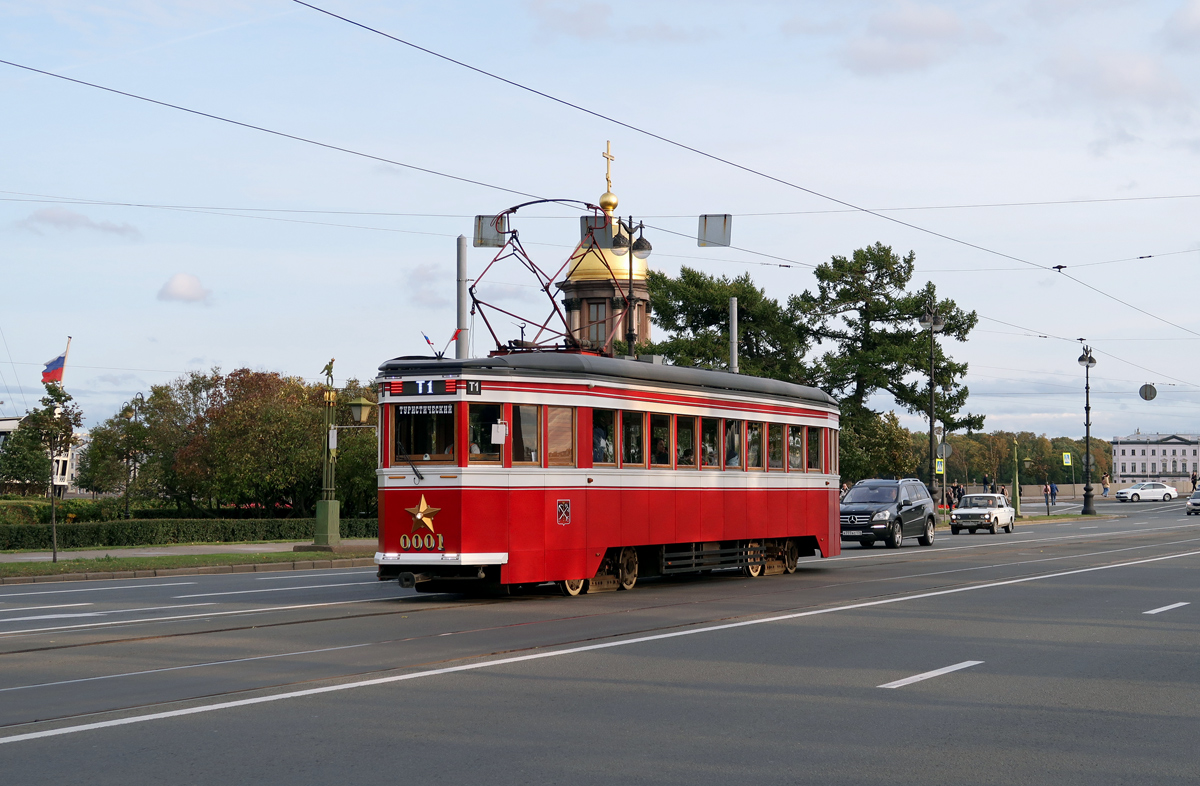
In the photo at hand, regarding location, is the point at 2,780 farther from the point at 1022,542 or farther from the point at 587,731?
the point at 1022,542

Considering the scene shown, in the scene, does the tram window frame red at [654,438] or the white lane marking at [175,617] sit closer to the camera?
the white lane marking at [175,617]

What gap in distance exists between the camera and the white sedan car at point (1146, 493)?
9369 centimetres

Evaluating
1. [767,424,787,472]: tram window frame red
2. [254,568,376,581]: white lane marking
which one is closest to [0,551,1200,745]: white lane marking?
[767,424,787,472]: tram window frame red

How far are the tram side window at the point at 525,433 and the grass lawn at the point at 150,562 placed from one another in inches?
433

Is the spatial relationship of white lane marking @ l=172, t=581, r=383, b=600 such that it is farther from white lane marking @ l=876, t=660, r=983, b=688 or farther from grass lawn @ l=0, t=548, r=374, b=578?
white lane marking @ l=876, t=660, r=983, b=688

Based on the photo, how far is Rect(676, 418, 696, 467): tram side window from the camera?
18.9m

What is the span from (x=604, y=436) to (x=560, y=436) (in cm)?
83

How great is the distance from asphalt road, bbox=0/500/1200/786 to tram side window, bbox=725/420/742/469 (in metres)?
2.76

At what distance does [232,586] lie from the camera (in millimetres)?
20531

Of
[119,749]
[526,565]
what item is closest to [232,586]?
[526,565]

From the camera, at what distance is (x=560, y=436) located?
16844mm

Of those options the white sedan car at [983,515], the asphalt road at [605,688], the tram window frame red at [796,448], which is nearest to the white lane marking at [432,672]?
the asphalt road at [605,688]

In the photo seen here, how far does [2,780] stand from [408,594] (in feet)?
37.4

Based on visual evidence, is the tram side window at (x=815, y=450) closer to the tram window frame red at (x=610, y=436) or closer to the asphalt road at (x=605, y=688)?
the asphalt road at (x=605, y=688)
